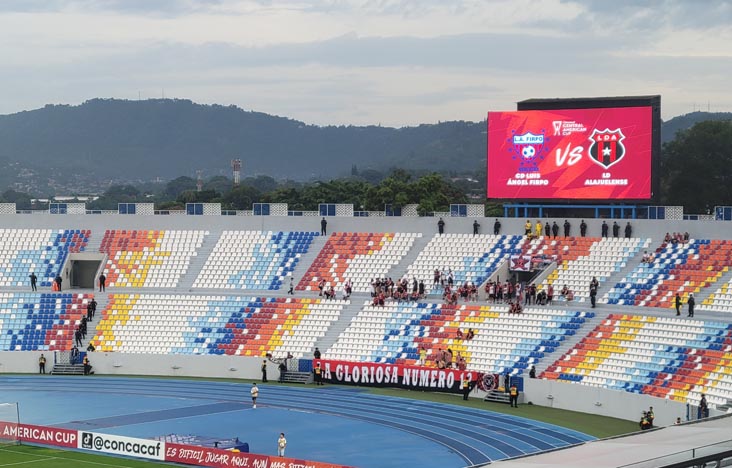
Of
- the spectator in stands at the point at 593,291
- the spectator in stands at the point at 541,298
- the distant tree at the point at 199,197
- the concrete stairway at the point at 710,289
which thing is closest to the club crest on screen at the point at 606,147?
the spectator in stands at the point at 593,291

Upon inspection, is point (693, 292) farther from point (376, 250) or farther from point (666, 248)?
point (376, 250)

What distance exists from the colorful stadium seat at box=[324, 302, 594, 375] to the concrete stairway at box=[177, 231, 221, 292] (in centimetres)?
1012

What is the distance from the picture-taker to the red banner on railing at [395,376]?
5012 cm

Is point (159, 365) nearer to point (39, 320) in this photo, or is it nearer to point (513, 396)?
point (39, 320)

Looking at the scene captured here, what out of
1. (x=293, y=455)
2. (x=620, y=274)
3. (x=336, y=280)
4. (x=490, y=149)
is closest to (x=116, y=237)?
(x=336, y=280)

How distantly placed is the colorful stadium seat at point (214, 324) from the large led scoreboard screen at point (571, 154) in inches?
403

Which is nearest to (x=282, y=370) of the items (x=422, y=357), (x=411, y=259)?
(x=422, y=357)

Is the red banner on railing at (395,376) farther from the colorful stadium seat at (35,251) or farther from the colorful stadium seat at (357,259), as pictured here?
the colorful stadium seat at (35,251)

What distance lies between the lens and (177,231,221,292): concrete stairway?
2446 inches

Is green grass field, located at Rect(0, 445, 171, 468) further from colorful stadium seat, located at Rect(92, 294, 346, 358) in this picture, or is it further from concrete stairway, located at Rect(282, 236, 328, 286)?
concrete stairway, located at Rect(282, 236, 328, 286)

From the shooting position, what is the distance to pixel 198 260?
2501 inches

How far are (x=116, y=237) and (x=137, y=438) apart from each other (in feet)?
95.8

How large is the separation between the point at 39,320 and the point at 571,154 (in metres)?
26.3

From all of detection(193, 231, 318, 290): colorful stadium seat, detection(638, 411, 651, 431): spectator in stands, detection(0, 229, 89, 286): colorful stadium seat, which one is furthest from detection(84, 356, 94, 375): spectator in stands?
detection(638, 411, 651, 431): spectator in stands
